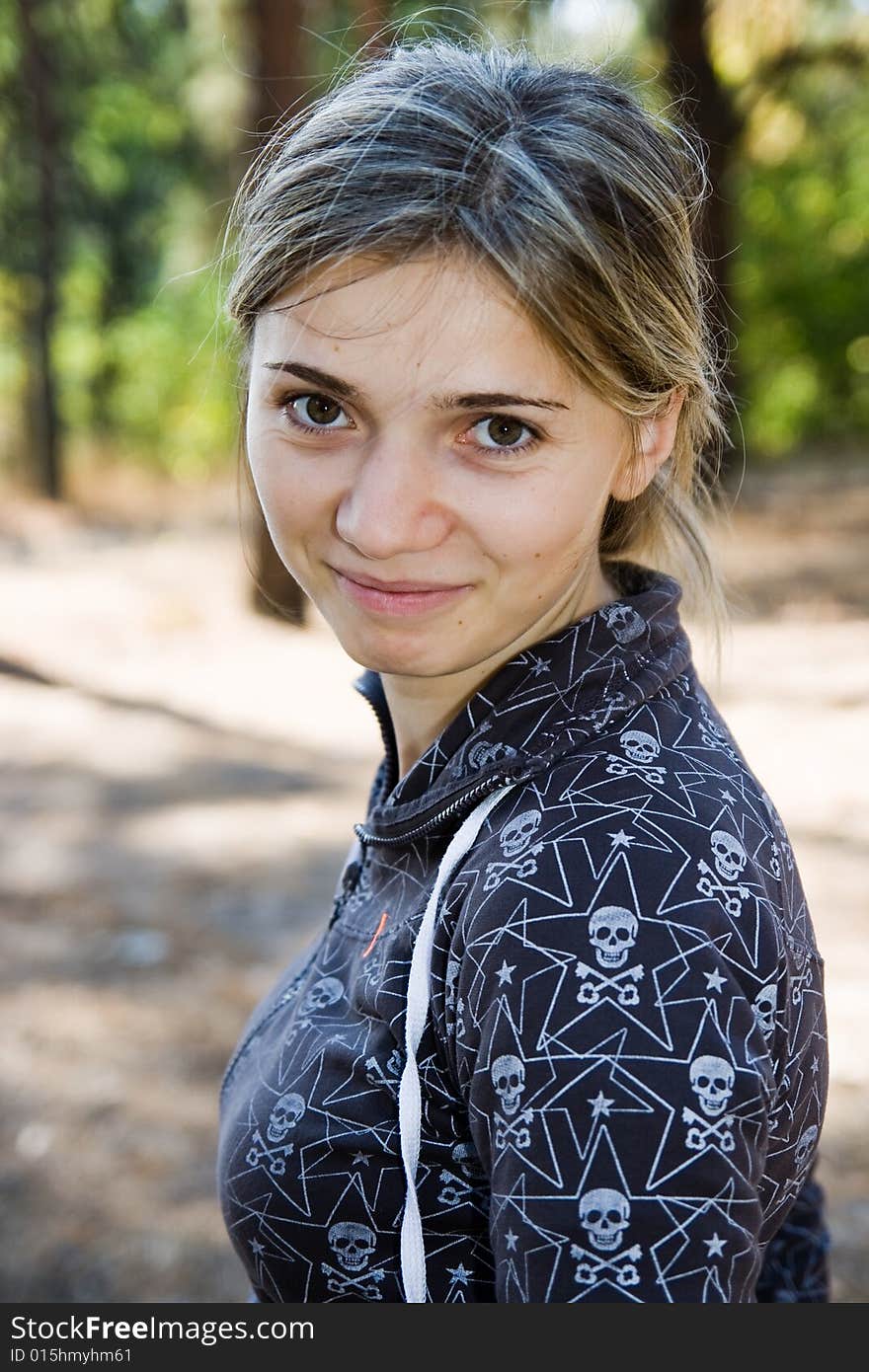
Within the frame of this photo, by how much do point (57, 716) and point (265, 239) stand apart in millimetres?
5242

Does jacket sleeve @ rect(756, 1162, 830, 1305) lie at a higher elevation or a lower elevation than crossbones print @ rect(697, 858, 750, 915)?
lower

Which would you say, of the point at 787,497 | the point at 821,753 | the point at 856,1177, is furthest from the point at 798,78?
the point at 856,1177

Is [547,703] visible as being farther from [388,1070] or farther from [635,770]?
[388,1070]

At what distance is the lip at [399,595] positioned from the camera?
4.24 feet

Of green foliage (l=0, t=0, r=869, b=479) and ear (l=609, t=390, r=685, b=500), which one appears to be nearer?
ear (l=609, t=390, r=685, b=500)

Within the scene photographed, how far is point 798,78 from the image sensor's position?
490 inches

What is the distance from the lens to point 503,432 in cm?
121

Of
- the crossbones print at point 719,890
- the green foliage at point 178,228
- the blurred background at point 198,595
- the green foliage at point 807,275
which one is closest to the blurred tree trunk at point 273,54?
the blurred background at point 198,595

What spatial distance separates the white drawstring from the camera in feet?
3.80

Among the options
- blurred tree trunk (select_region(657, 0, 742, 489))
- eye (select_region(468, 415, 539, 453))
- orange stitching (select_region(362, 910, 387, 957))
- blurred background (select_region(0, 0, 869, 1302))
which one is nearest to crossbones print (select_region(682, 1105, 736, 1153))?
orange stitching (select_region(362, 910, 387, 957))

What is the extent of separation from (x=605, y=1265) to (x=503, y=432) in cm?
67

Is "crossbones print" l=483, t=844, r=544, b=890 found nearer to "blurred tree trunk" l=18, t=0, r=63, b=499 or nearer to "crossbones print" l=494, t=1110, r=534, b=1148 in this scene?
"crossbones print" l=494, t=1110, r=534, b=1148

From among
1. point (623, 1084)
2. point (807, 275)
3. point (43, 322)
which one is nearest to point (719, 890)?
point (623, 1084)

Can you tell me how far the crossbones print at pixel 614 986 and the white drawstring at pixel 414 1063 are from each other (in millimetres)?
194
